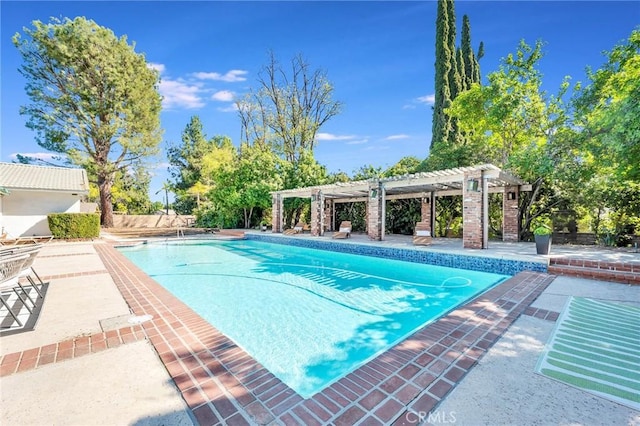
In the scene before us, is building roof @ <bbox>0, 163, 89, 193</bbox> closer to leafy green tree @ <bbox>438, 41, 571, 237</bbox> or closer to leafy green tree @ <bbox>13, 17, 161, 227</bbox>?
leafy green tree @ <bbox>13, 17, 161, 227</bbox>

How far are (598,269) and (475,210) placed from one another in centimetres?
372

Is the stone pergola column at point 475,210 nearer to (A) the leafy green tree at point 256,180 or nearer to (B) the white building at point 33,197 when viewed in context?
(A) the leafy green tree at point 256,180

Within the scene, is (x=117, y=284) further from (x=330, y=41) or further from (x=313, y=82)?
(x=313, y=82)

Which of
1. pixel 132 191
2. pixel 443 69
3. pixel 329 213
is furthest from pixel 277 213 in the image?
pixel 132 191

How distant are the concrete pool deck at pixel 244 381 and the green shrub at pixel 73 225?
49.0 feet

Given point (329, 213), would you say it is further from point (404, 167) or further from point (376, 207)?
point (376, 207)

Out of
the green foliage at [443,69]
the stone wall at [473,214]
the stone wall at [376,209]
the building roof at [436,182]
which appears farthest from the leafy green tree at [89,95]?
the stone wall at [473,214]

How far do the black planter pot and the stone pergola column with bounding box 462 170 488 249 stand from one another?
169 centimetres

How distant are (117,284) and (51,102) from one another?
22.9 meters

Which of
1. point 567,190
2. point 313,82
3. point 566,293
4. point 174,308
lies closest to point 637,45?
point 567,190

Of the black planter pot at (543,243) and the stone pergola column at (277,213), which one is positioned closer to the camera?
the black planter pot at (543,243)

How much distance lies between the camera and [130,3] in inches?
420

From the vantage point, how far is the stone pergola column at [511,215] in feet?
37.7

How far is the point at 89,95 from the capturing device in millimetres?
Answer: 20266
